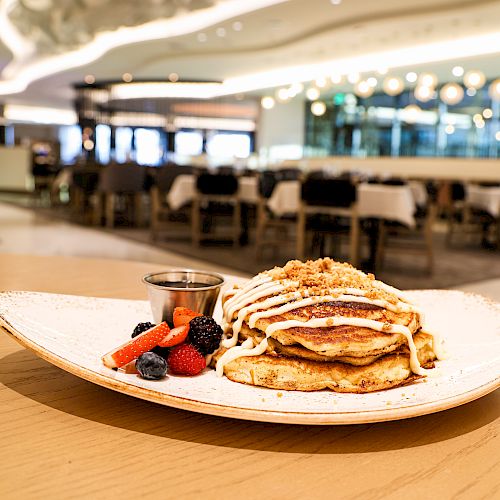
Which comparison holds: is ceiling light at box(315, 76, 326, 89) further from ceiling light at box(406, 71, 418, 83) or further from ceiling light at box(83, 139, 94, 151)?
ceiling light at box(83, 139, 94, 151)

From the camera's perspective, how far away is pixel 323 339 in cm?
64

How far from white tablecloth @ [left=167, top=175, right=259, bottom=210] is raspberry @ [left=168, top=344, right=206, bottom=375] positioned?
6.43m

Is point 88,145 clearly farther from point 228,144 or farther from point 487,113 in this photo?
point 487,113

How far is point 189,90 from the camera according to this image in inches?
776

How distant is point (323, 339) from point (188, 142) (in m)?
21.8

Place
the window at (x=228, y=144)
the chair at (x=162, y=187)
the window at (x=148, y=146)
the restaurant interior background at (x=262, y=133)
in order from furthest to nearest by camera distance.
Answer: the window at (x=228, y=144) < the window at (x=148, y=146) < the chair at (x=162, y=187) < the restaurant interior background at (x=262, y=133)

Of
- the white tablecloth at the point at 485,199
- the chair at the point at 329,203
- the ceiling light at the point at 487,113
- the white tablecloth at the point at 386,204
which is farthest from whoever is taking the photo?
the ceiling light at the point at 487,113

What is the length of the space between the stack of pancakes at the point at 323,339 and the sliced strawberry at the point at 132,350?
78mm

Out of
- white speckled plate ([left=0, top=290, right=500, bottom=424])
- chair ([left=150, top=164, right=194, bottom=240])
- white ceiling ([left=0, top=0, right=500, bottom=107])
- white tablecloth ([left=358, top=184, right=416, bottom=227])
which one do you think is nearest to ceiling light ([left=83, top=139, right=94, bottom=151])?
white ceiling ([left=0, top=0, right=500, bottom=107])

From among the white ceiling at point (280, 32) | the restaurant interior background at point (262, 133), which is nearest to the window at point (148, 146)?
the restaurant interior background at point (262, 133)

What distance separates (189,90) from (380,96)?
235 inches

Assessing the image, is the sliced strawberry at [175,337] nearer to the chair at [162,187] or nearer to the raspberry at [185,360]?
the raspberry at [185,360]

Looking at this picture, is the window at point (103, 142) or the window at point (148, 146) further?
the window at point (148, 146)

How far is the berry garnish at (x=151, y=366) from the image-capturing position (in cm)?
66
